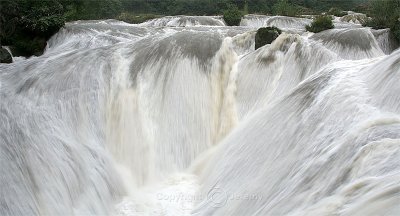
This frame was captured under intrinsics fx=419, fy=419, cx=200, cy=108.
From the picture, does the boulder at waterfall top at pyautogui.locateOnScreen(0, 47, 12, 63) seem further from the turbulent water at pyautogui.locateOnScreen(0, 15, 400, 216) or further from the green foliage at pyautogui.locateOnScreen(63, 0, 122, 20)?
the green foliage at pyautogui.locateOnScreen(63, 0, 122, 20)

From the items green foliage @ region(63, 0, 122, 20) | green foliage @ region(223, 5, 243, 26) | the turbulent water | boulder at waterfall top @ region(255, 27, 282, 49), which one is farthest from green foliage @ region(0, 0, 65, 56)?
green foliage @ region(223, 5, 243, 26)

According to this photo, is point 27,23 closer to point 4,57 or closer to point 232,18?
point 4,57

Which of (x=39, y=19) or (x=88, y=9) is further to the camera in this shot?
(x=88, y=9)

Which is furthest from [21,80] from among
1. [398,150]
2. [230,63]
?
[398,150]

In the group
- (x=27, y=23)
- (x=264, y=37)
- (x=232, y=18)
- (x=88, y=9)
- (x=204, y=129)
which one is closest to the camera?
(x=204, y=129)

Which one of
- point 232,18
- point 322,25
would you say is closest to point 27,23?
point 322,25

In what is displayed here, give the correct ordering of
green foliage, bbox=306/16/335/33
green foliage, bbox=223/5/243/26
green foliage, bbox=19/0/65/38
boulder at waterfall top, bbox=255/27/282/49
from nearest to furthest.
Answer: boulder at waterfall top, bbox=255/27/282/49, green foliage, bbox=306/16/335/33, green foliage, bbox=19/0/65/38, green foliage, bbox=223/5/243/26

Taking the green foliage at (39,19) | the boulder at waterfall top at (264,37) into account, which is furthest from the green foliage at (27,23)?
the boulder at waterfall top at (264,37)

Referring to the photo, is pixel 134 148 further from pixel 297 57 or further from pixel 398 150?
pixel 398 150

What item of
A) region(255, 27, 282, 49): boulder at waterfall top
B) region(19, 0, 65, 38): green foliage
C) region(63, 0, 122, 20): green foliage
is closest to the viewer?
region(255, 27, 282, 49): boulder at waterfall top

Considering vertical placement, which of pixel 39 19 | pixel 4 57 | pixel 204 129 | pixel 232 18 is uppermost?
pixel 39 19
